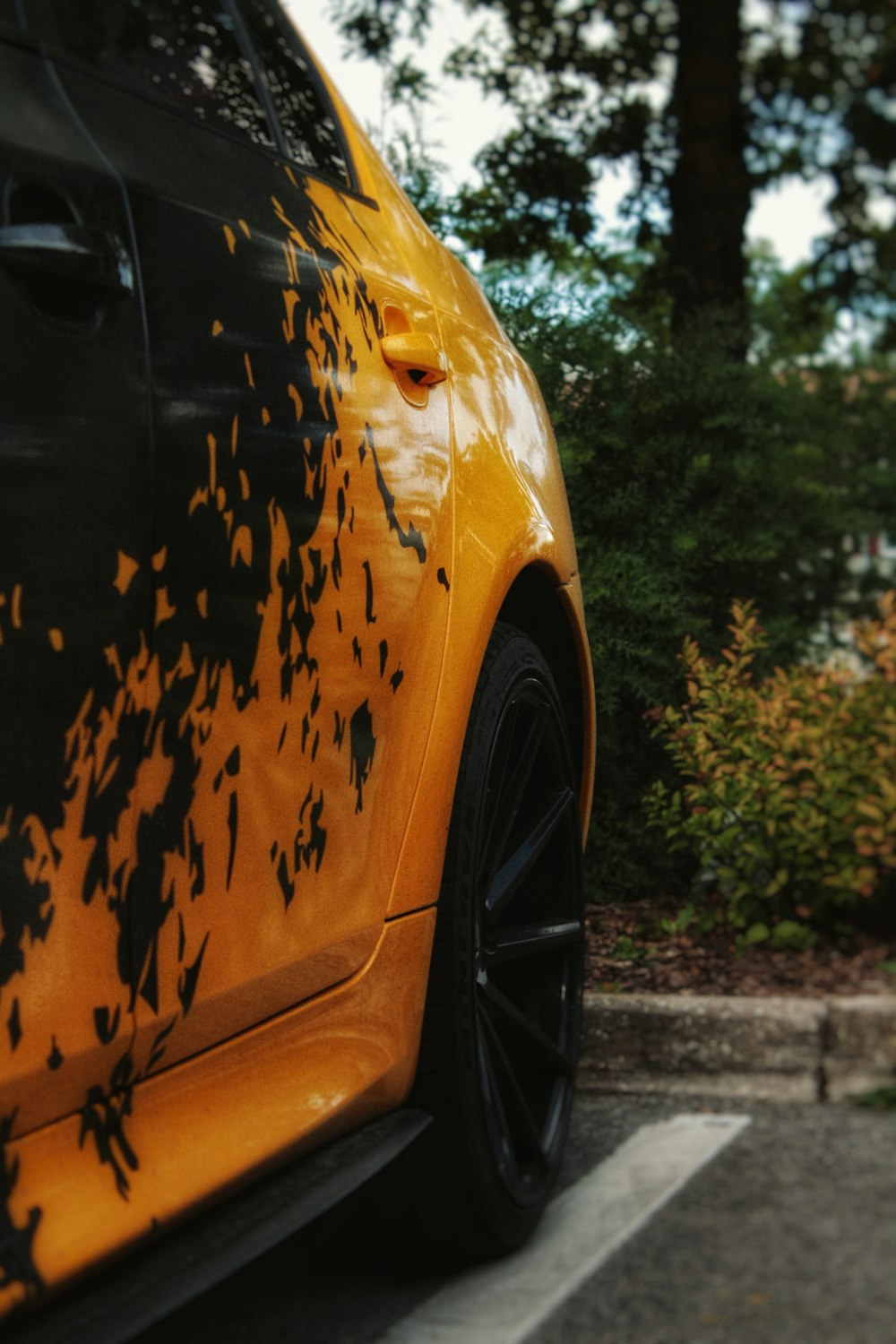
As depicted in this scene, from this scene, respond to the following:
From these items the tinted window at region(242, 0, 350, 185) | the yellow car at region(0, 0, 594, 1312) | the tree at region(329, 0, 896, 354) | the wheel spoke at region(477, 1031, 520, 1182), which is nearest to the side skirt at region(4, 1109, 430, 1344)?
the yellow car at region(0, 0, 594, 1312)

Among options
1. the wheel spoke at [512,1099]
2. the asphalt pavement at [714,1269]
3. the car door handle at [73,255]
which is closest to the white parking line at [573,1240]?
the asphalt pavement at [714,1269]

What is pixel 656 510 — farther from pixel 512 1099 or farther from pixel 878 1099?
pixel 878 1099

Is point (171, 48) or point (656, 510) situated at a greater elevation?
point (171, 48)

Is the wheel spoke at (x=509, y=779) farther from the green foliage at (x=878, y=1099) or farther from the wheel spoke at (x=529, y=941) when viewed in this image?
the green foliage at (x=878, y=1099)

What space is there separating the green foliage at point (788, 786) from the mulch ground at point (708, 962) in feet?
0.17

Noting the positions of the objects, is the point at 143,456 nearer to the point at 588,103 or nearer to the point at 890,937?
the point at 890,937

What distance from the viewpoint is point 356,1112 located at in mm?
2016

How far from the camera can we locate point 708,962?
3078 mm

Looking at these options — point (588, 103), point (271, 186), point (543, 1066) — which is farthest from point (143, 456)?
point (588, 103)

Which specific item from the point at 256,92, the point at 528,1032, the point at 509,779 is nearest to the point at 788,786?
the point at 509,779

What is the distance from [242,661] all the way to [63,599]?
1.00 ft

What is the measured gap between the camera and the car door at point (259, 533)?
5.40 ft

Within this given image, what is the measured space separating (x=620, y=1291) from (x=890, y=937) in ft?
2.06

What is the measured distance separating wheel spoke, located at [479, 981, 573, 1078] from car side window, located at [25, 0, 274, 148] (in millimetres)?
1311
